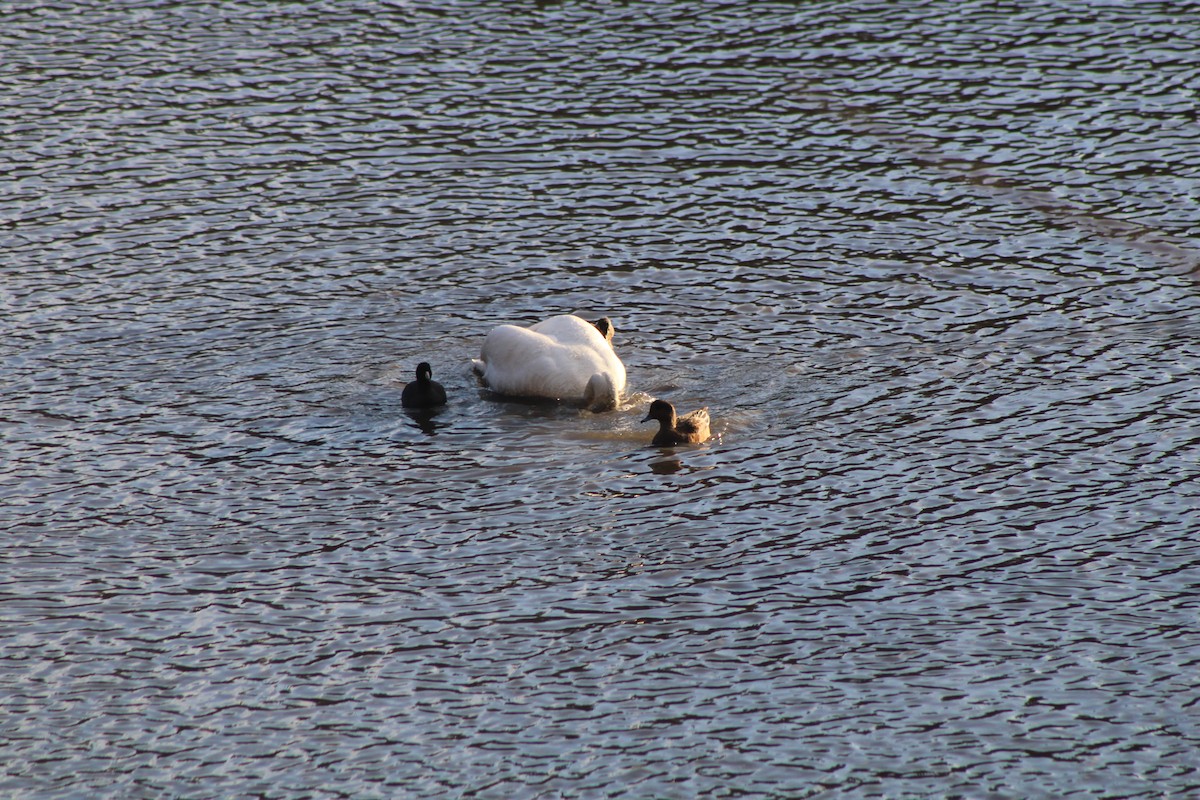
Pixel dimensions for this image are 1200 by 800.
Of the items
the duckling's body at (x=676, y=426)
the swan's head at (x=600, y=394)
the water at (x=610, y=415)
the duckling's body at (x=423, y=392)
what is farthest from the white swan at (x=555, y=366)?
the duckling's body at (x=676, y=426)

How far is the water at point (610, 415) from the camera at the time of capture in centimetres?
1259

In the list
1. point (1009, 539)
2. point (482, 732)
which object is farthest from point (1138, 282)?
point (482, 732)

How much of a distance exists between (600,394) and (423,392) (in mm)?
2029

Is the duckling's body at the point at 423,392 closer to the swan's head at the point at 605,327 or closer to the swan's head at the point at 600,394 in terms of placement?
the swan's head at the point at 600,394

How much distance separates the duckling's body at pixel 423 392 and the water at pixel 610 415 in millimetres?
300

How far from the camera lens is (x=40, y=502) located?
53.8 ft

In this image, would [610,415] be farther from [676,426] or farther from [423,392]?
[423,392]

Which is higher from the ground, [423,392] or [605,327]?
[605,327]

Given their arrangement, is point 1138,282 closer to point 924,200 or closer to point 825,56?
point 924,200

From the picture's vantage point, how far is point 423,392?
18.4 meters

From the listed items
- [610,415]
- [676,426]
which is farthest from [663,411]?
[610,415]

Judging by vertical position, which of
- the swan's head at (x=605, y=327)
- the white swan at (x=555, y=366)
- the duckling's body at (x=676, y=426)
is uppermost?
the swan's head at (x=605, y=327)

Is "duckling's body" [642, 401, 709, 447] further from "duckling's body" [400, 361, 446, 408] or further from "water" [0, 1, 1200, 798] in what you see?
"duckling's body" [400, 361, 446, 408]

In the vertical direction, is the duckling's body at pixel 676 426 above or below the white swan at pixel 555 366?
below
